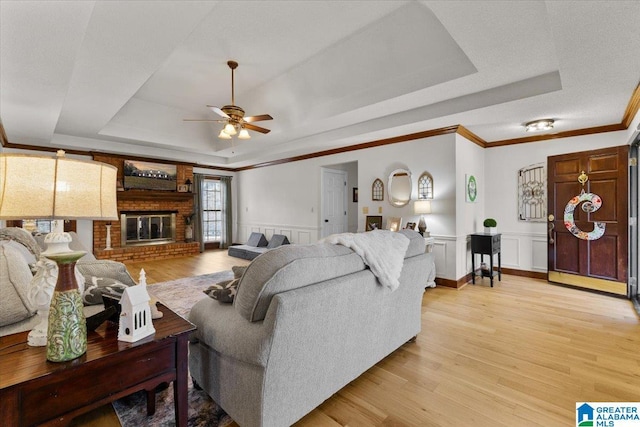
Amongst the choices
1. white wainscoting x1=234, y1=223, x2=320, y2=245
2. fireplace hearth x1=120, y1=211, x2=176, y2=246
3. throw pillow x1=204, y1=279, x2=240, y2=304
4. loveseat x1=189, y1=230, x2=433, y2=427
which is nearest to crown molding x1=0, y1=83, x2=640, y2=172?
fireplace hearth x1=120, y1=211, x2=176, y2=246

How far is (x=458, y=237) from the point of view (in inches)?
176

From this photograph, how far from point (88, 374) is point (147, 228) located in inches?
276

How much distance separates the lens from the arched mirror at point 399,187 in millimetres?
4944

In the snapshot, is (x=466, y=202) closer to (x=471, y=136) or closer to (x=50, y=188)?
(x=471, y=136)

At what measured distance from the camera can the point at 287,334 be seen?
4.56 ft

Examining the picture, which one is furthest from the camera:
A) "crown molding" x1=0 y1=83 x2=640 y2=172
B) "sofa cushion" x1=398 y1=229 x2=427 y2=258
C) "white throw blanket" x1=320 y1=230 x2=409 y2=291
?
"crown molding" x1=0 y1=83 x2=640 y2=172

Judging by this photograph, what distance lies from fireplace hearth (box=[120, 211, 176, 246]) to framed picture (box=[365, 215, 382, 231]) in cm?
518

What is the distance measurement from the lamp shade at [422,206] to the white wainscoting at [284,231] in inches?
102

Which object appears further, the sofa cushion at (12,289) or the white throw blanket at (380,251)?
the white throw blanket at (380,251)

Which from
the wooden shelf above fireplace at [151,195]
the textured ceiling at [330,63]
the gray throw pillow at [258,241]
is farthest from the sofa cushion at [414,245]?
the wooden shelf above fireplace at [151,195]

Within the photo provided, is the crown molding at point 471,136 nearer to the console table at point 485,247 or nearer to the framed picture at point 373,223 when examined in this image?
the console table at point 485,247

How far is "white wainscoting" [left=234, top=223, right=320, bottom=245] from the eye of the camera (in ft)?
22.4

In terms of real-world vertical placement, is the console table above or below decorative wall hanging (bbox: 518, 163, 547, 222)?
below

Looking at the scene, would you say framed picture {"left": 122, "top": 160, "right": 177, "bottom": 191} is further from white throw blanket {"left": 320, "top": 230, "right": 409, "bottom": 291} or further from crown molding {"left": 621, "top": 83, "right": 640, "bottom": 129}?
crown molding {"left": 621, "top": 83, "right": 640, "bottom": 129}
